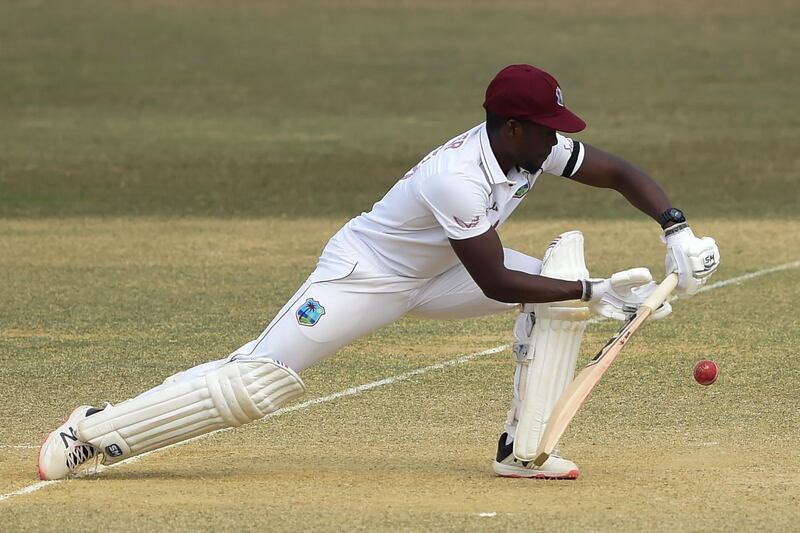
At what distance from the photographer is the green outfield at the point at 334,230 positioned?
6.04 metres

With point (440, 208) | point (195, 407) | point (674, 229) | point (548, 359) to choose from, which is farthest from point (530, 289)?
point (195, 407)

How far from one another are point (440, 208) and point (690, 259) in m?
0.96

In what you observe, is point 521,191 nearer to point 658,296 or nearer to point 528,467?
point 658,296

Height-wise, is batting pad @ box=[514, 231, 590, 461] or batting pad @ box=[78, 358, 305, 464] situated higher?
batting pad @ box=[514, 231, 590, 461]

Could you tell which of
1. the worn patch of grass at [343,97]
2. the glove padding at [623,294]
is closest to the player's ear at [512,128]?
the glove padding at [623,294]

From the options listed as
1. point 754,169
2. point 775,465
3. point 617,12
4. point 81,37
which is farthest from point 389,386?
point 617,12

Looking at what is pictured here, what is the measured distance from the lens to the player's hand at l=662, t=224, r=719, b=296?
6188mm

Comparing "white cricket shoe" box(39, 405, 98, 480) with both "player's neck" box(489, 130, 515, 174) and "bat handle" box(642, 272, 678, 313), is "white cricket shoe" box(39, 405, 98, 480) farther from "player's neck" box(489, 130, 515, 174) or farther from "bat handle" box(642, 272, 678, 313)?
"bat handle" box(642, 272, 678, 313)

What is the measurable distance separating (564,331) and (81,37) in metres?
27.0

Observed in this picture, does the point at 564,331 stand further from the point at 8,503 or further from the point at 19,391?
the point at 19,391

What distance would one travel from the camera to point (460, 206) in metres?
5.91

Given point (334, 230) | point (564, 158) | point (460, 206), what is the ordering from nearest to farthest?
point (460, 206) → point (564, 158) → point (334, 230)

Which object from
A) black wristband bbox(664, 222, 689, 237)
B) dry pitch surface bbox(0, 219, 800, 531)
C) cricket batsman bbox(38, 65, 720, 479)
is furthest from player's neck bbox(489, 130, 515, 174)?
dry pitch surface bbox(0, 219, 800, 531)

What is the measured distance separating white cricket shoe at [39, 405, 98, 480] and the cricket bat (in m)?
1.66
